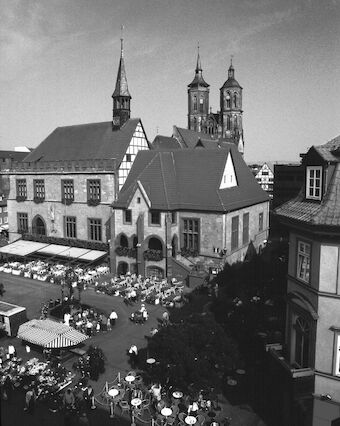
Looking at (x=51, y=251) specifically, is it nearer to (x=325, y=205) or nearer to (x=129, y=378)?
(x=129, y=378)

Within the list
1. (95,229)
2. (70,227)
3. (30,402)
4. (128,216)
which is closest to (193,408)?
(30,402)

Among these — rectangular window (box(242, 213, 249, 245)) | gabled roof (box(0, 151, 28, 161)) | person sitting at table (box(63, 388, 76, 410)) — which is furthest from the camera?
gabled roof (box(0, 151, 28, 161))

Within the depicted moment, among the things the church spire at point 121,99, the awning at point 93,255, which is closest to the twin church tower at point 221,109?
the church spire at point 121,99

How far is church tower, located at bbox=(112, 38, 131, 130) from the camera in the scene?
55.8 metres

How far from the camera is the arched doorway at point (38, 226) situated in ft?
→ 188

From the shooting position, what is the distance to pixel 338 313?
15828 millimetres

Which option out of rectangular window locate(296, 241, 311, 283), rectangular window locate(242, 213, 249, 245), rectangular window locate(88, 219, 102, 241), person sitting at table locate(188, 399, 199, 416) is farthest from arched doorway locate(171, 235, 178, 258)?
rectangular window locate(296, 241, 311, 283)

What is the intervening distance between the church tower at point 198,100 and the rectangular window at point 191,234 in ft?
297

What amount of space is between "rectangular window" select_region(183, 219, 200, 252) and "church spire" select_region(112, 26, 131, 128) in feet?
64.9

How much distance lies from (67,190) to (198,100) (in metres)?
86.0

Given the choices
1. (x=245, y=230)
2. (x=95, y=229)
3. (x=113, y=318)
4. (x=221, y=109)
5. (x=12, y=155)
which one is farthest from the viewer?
(x=221, y=109)

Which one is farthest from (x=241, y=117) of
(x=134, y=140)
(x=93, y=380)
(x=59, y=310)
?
(x=93, y=380)

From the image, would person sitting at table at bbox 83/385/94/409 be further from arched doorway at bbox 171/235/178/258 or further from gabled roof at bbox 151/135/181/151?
gabled roof at bbox 151/135/181/151

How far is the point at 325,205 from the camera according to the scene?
52.5 feet
